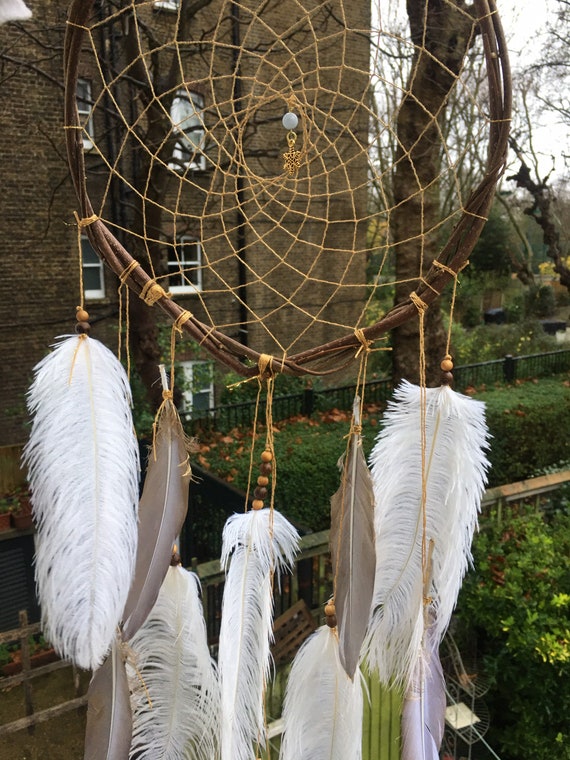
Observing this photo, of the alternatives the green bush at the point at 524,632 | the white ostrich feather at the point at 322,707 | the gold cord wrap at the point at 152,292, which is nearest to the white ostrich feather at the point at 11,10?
the gold cord wrap at the point at 152,292

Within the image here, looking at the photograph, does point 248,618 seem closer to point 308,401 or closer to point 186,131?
point 186,131

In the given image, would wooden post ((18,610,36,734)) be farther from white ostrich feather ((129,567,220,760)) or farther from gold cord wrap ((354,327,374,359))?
gold cord wrap ((354,327,374,359))

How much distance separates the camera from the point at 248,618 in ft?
3.95

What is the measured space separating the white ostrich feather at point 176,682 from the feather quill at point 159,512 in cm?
21

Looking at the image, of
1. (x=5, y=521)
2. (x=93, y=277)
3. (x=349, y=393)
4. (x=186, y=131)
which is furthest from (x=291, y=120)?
(x=93, y=277)

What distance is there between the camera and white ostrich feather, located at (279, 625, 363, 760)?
1228 mm

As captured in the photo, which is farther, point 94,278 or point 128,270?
point 94,278

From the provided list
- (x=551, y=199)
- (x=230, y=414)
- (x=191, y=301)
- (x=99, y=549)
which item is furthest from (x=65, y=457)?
(x=551, y=199)

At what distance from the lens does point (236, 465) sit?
5.66 m

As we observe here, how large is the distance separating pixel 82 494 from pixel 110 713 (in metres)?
0.48

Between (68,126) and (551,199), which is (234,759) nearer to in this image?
(68,126)

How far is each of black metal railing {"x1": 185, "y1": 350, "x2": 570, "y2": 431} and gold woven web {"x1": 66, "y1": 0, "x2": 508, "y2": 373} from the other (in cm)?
84

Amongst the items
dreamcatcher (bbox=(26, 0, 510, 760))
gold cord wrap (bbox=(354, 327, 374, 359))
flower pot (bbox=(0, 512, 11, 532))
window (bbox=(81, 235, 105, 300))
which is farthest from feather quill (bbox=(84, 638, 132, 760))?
window (bbox=(81, 235, 105, 300))

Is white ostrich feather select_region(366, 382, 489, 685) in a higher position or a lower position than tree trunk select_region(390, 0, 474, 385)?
lower
